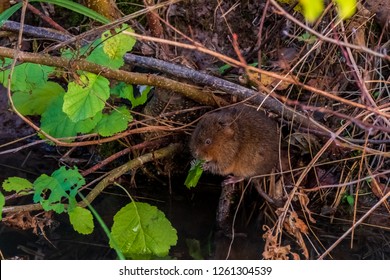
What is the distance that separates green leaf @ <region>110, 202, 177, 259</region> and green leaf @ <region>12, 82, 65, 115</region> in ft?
3.59

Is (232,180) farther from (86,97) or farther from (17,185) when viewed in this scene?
(17,185)

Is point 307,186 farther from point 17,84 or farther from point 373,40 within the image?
point 17,84

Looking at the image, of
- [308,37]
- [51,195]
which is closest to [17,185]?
[51,195]

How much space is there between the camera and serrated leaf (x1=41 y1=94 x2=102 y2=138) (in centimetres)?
426

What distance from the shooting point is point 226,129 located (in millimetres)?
4363

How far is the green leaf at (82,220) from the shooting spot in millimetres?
3840

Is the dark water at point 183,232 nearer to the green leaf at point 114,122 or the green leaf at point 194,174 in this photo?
the green leaf at point 194,174

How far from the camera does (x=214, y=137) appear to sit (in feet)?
14.3

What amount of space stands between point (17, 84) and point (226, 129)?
1273mm

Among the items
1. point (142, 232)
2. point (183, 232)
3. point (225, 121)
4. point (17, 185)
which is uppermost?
point (225, 121)

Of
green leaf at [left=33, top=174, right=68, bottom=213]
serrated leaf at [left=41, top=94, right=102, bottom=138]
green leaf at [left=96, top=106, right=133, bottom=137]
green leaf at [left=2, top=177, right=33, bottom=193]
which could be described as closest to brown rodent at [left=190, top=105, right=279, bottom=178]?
green leaf at [left=96, top=106, right=133, bottom=137]

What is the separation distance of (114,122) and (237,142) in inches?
30.6

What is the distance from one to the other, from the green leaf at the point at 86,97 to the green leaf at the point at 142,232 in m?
0.62
